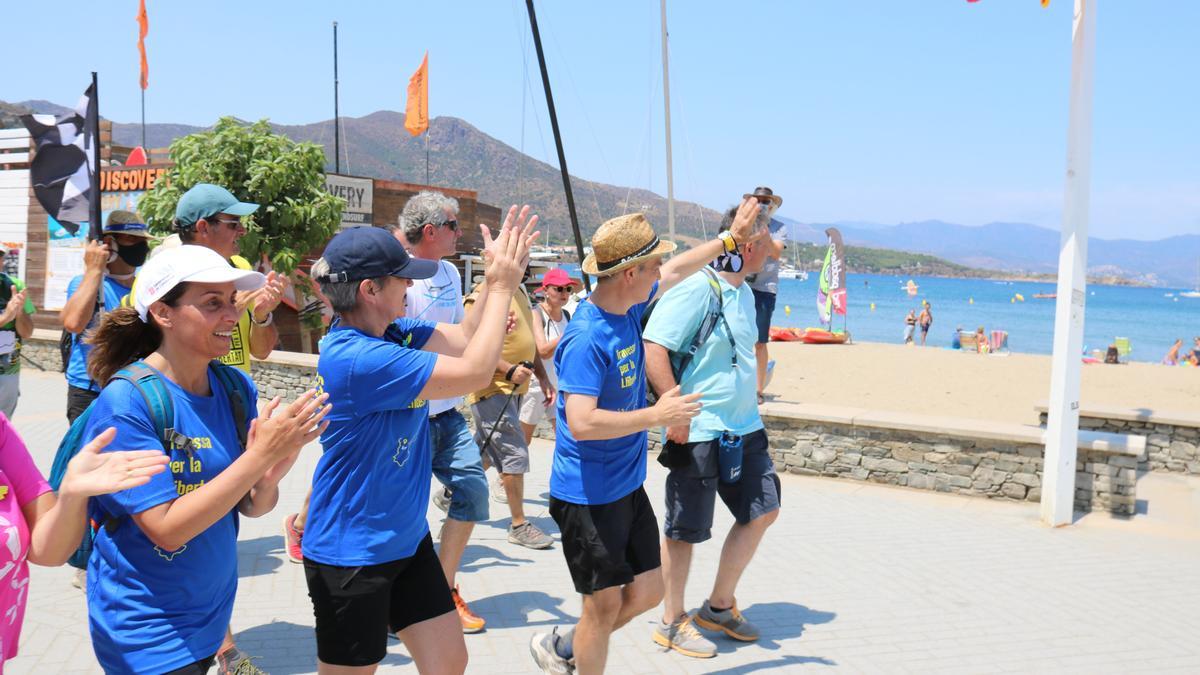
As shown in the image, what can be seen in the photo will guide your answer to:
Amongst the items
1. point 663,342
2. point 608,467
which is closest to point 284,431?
point 608,467

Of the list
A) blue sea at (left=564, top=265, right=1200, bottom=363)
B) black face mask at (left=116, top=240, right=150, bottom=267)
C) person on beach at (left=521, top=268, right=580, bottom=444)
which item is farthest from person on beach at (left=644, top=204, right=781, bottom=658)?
blue sea at (left=564, top=265, right=1200, bottom=363)

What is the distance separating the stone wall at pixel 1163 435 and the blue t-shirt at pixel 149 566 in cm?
906

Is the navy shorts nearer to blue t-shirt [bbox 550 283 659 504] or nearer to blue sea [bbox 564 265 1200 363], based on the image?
blue t-shirt [bbox 550 283 659 504]

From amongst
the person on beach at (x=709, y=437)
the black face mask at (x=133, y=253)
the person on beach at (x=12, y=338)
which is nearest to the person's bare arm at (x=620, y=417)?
the person on beach at (x=709, y=437)

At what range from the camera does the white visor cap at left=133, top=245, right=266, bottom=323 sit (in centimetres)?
241

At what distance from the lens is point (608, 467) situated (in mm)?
3801

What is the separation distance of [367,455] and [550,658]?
1.68 m

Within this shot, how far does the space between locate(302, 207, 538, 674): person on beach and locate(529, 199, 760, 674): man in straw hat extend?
71 cm

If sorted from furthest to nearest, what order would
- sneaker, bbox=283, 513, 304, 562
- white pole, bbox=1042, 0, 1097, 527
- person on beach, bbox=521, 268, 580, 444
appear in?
person on beach, bbox=521, 268, 580, 444, white pole, bbox=1042, 0, 1097, 527, sneaker, bbox=283, 513, 304, 562

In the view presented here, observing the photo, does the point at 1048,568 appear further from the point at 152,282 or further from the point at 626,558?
the point at 152,282

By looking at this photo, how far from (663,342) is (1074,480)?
4776mm

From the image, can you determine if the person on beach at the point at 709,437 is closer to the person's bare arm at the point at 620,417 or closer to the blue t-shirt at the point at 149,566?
the person's bare arm at the point at 620,417

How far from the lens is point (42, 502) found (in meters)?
2.20

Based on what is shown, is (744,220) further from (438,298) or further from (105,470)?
(105,470)
